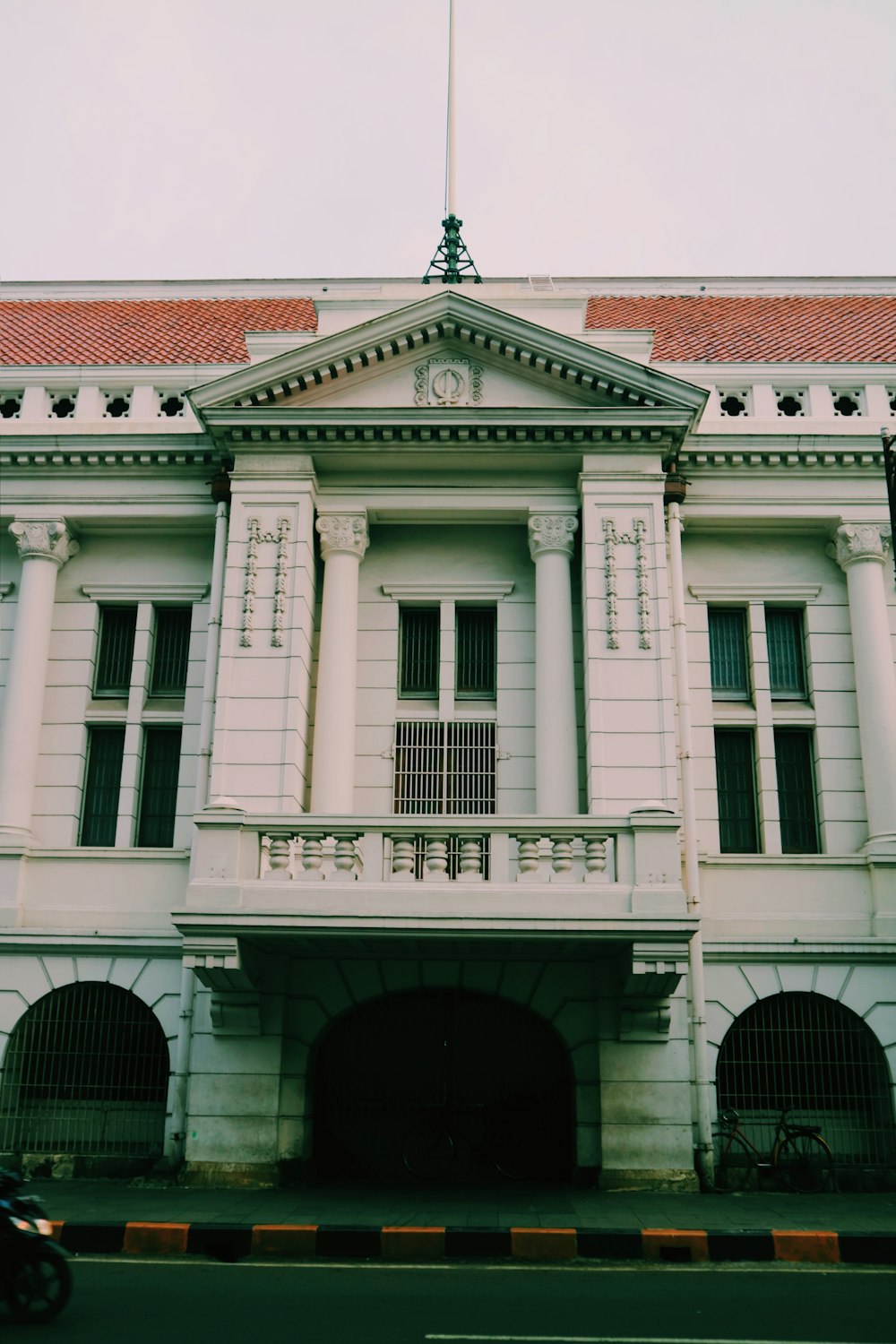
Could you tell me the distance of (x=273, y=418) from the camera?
16.0 meters

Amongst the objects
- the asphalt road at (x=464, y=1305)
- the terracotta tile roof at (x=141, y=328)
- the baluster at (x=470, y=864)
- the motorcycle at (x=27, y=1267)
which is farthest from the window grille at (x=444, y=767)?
the motorcycle at (x=27, y=1267)

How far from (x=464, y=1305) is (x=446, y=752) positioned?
7.96 metres

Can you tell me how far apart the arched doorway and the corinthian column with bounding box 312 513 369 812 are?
8.72 feet

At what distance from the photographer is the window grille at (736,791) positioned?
53.3ft

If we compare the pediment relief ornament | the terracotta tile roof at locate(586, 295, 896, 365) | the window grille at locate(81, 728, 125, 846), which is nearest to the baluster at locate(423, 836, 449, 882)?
the window grille at locate(81, 728, 125, 846)

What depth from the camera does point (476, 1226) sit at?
36.8ft

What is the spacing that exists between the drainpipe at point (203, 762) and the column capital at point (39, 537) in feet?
7.07

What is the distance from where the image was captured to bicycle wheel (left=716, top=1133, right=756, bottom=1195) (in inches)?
557

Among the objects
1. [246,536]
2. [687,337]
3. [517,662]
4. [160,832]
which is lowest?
[160,832]

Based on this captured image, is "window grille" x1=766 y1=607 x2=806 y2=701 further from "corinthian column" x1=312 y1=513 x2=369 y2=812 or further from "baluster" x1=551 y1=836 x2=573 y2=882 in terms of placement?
"corinthian column" x1=312 y1=513 x2=369 y2=812

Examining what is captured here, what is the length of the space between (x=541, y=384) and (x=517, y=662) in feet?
12.0

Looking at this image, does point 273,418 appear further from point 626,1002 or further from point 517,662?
point 626,1002

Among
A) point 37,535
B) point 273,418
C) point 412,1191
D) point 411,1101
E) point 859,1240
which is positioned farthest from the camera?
point 37,535

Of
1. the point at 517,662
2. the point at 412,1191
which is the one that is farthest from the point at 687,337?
the point at 412,1191
